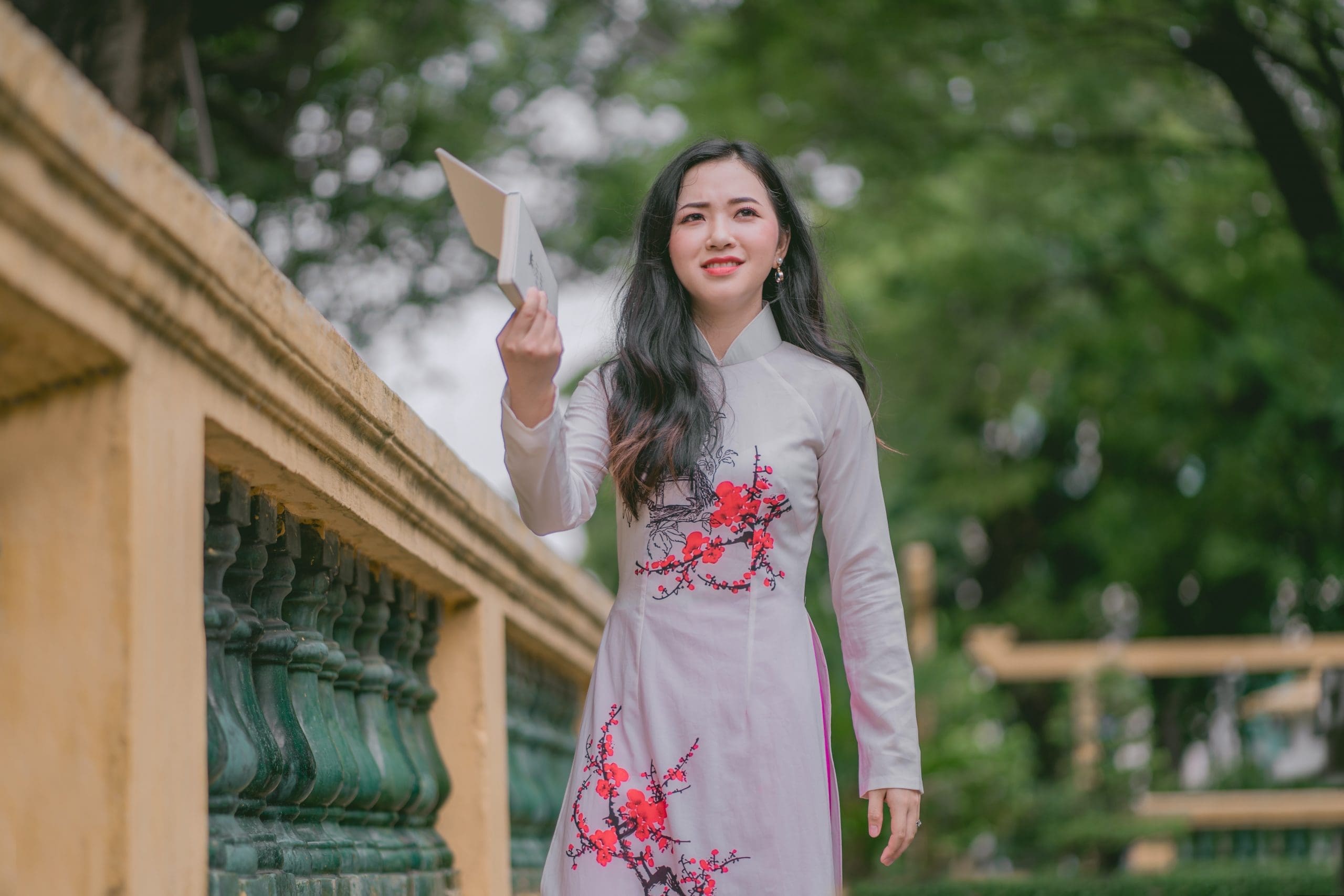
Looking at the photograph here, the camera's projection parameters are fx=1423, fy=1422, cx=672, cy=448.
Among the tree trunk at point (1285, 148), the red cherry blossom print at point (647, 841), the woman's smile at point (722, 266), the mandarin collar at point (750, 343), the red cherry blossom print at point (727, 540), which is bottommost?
the red cherry blossom print at point (647, 841)

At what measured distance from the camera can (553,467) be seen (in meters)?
1.97

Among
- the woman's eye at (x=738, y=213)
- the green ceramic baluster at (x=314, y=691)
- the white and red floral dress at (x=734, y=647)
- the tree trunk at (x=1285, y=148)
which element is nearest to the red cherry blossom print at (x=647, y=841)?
the white and red floral dress at (x=734, y=647)

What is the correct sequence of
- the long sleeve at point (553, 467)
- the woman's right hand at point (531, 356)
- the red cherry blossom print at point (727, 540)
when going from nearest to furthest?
the woman's right hand at point (531, 356) → the long sleeve at point (553, 467) → the red cherry blossom print at point (727, 540)

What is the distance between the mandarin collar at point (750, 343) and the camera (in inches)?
93.9

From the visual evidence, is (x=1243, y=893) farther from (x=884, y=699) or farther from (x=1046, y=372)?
(x=1046, y=372)

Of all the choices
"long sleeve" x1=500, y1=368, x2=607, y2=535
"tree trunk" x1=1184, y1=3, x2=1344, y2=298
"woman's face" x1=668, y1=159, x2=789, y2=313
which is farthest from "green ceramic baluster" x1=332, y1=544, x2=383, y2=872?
"tree trunk" x1=1184, y1=3, x2=1344, y2=298

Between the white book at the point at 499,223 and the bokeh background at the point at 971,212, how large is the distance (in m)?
2.92

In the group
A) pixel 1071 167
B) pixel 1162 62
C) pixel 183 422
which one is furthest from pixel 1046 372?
pixel 183 422

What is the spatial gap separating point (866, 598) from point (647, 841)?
0.52 m

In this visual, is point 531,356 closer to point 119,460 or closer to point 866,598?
point 119,460

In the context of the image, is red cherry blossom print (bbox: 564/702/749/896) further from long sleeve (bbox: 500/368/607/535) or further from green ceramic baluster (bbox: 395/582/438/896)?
green ceramic baluster (bbox: 395/582/438/896)

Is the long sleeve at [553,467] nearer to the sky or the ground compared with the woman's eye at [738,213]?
nearer to the ground

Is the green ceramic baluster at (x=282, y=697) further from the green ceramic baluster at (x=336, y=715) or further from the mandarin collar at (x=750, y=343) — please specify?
the mandarin collar at (x=750, y=343)

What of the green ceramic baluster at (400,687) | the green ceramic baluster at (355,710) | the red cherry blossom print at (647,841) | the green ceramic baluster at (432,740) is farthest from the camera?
the green ceramic baluster at (432,740)
